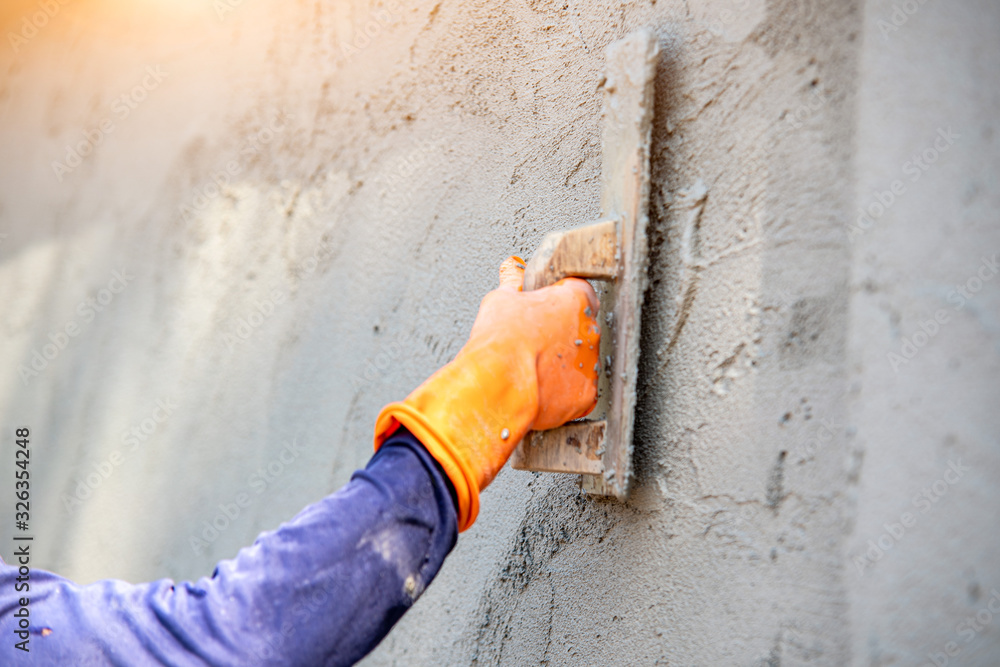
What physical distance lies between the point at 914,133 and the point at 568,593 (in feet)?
2.91

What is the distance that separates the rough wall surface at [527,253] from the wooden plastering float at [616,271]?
0.07 m

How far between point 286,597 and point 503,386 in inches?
14.5

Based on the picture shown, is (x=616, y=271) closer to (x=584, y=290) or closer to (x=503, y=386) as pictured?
(x=584, y=290)

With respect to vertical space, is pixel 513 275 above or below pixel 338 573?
above

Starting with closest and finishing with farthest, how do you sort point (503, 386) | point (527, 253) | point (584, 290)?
1. point (503, 386)
2. point (584, 290)
3. point (527, 253)

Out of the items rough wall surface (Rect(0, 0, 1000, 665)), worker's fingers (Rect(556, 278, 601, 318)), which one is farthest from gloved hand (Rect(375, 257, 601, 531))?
rough wall surface (Rect(0, 0, 1000, 665))

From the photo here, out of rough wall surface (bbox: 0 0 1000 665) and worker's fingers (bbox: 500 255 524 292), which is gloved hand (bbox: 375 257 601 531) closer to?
worker's fingers (bbox: 500 255 524 292)

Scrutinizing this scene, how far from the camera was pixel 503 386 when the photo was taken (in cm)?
95

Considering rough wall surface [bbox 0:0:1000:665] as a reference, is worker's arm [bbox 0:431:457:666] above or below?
below

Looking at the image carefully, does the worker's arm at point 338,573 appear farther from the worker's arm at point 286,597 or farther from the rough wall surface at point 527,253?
the rough wall surface at point 527,253

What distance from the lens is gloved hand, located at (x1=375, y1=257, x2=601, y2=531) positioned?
895 mm

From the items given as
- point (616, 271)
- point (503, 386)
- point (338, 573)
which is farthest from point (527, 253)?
point (338, 573)

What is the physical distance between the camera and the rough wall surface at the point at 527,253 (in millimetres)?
877

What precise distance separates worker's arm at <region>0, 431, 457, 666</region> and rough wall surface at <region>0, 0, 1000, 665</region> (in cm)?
44
